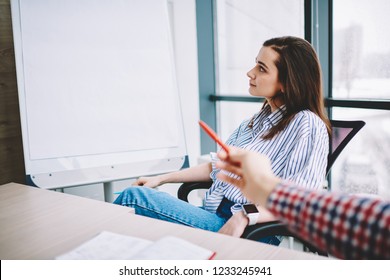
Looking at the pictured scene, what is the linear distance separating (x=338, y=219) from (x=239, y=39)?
250 cm

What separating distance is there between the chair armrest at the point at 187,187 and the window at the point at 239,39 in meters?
1.24

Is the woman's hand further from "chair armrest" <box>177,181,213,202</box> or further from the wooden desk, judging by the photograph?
the wooden desk

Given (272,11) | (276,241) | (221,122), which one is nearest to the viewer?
(276,241)

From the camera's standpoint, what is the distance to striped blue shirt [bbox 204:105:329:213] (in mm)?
1242

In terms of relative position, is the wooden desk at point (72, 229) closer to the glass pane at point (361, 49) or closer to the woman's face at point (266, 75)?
the woman's face at point (266, 75)

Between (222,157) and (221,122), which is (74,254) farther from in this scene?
(221,122)

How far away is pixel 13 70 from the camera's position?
1.84 metres

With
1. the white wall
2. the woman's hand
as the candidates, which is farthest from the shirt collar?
the white wall

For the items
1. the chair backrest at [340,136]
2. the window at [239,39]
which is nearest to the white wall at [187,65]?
the window at [239,39]

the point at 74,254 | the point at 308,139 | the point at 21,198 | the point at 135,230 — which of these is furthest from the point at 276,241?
the point at 21,198

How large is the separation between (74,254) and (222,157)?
15.8 inches

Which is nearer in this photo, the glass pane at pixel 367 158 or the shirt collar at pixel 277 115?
the shirt collar at pixel 277 115

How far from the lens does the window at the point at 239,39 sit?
8.46 feet

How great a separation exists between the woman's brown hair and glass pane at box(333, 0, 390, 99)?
0.74 meters
